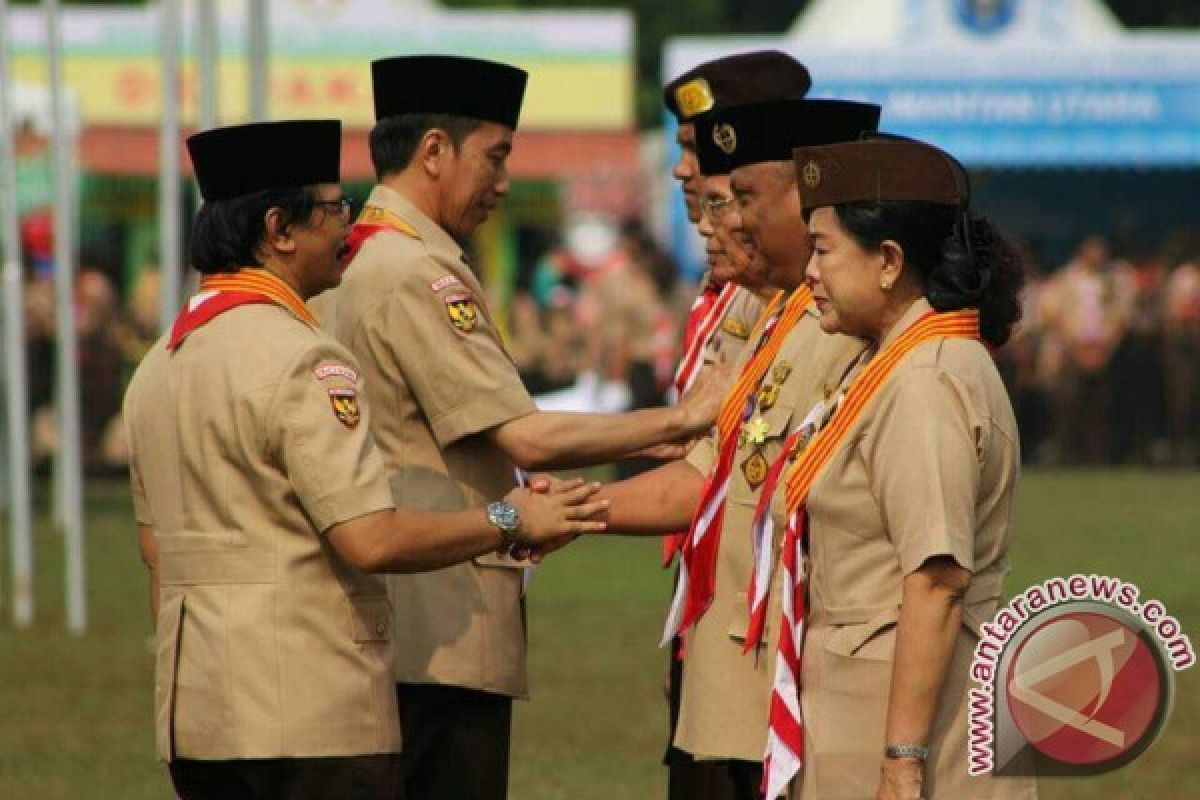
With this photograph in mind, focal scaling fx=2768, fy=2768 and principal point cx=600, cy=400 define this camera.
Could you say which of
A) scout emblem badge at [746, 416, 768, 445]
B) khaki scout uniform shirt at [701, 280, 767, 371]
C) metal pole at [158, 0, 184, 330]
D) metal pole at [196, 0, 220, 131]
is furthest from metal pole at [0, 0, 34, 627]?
scout emblem badge at [746, 416, 768, 445]

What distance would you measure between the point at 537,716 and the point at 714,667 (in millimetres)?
5569

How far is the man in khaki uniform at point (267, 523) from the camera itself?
543 centimetres

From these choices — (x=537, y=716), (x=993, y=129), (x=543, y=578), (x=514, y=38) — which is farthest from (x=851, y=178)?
(x=514, y=38)

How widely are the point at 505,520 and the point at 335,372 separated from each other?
559 millimetres

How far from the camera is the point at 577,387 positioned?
26.6 meters

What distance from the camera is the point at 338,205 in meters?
5.77

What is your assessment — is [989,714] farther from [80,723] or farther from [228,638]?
[80,723]

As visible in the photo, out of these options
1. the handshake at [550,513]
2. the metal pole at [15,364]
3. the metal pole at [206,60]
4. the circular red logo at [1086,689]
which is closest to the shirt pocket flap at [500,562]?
the handshake at [550,513]

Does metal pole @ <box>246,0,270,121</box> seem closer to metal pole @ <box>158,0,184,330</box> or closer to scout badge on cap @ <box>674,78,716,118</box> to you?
metal pole @ <box>158,0,184,330</box>

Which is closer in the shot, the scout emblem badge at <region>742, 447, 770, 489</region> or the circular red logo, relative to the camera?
the circular red logo

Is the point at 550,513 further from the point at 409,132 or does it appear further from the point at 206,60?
the point at 206,60

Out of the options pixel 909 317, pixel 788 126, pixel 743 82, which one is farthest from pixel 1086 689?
pixel 743 82

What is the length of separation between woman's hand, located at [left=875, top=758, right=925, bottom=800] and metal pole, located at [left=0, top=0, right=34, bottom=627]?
9857 mm

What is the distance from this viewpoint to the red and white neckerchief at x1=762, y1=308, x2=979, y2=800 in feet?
16.8
